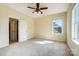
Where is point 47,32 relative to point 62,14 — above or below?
below

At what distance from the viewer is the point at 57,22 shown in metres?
7.39

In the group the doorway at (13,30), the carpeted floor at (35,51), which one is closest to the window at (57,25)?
the carpeted floor at (35,51)

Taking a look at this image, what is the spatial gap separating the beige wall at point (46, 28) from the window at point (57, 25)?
0.78 feet

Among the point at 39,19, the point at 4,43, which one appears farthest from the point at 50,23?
the point at 4,43

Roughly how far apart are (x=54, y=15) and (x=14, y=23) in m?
3.15

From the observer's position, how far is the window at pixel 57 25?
283 inches

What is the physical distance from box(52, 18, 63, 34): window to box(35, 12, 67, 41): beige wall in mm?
239

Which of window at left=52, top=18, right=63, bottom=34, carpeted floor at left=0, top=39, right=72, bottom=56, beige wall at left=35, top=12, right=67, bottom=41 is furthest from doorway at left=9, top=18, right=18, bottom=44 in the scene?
window at left=52, top=18, right=63, bottom=34

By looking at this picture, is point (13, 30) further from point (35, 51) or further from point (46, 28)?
point (35, 51)

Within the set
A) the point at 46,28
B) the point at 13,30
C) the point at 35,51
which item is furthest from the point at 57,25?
the point at 35,51

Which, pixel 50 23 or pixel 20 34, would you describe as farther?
pixel 50 23

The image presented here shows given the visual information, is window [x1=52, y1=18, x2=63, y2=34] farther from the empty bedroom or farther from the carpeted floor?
the carpeted floor

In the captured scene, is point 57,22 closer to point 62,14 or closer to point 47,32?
point 62,14

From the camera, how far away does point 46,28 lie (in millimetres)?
8047
